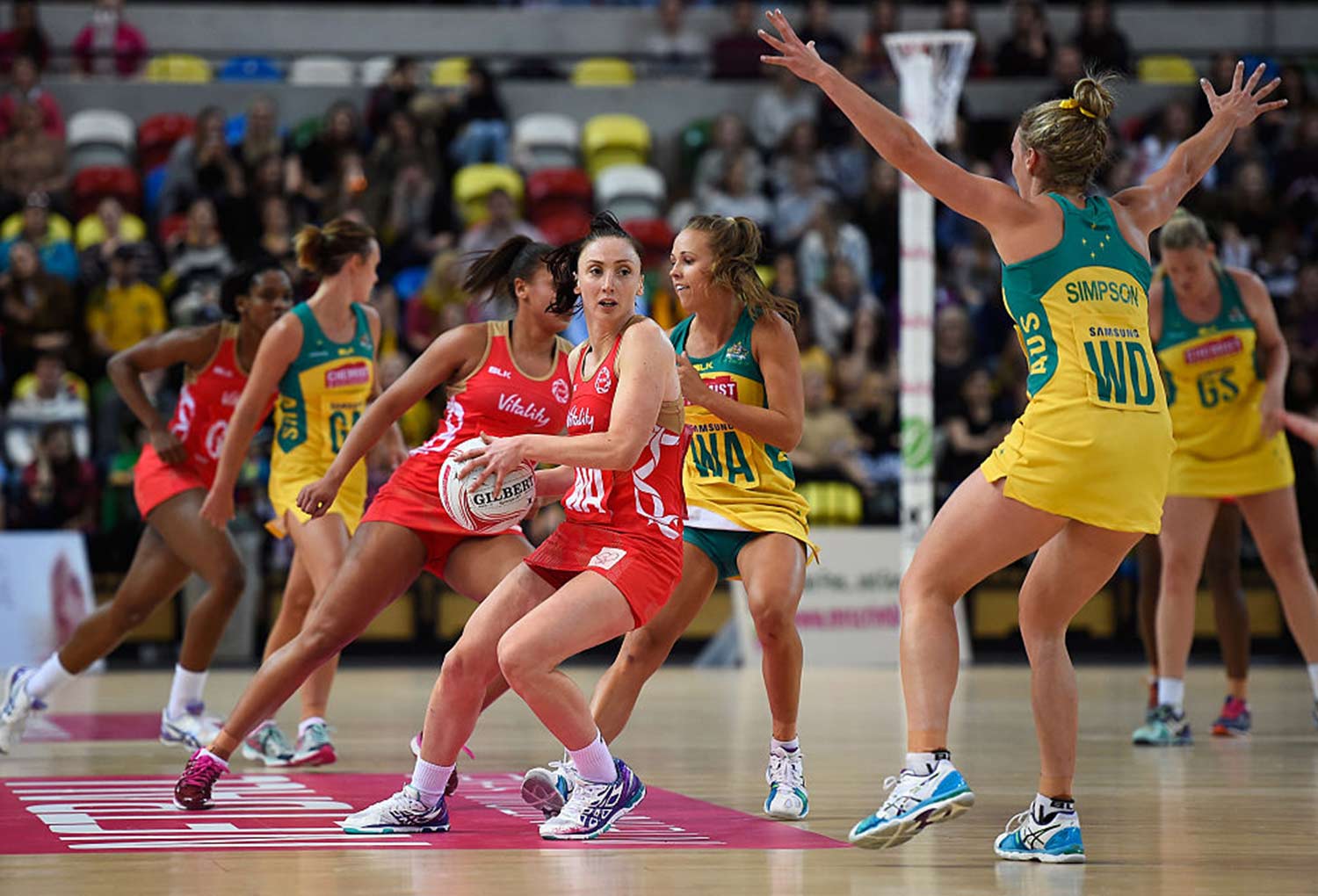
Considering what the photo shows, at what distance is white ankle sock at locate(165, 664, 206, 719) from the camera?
7.36m

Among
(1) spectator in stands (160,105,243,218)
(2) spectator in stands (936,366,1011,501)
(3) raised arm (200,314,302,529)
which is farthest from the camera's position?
(1) spectator in stands (160,105,243,218)

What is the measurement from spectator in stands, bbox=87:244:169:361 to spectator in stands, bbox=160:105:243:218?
4.23ft

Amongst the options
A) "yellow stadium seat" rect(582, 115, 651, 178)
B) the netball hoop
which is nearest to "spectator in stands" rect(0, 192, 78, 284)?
"yellow stadium seat" rect(582, 115, 651, 178)

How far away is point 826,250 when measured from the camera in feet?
49.5

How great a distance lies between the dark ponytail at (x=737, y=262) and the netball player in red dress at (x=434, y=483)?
50 cm

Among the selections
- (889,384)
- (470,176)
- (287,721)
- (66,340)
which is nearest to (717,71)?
(470,176)

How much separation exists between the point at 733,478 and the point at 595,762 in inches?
45.6

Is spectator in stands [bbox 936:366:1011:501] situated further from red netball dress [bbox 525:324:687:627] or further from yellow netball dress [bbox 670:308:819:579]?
red netball dress [bbox 525:324:687:627]

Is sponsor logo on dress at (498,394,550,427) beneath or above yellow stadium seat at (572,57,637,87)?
beneath

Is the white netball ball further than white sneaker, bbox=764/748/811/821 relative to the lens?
No

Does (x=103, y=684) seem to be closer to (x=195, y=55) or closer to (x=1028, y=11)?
(x=195, y=55)

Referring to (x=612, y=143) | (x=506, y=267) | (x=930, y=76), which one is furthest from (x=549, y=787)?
(x=612, y=143)

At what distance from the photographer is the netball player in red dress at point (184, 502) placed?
23.5ft

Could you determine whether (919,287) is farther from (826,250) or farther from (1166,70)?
(1166,70)
